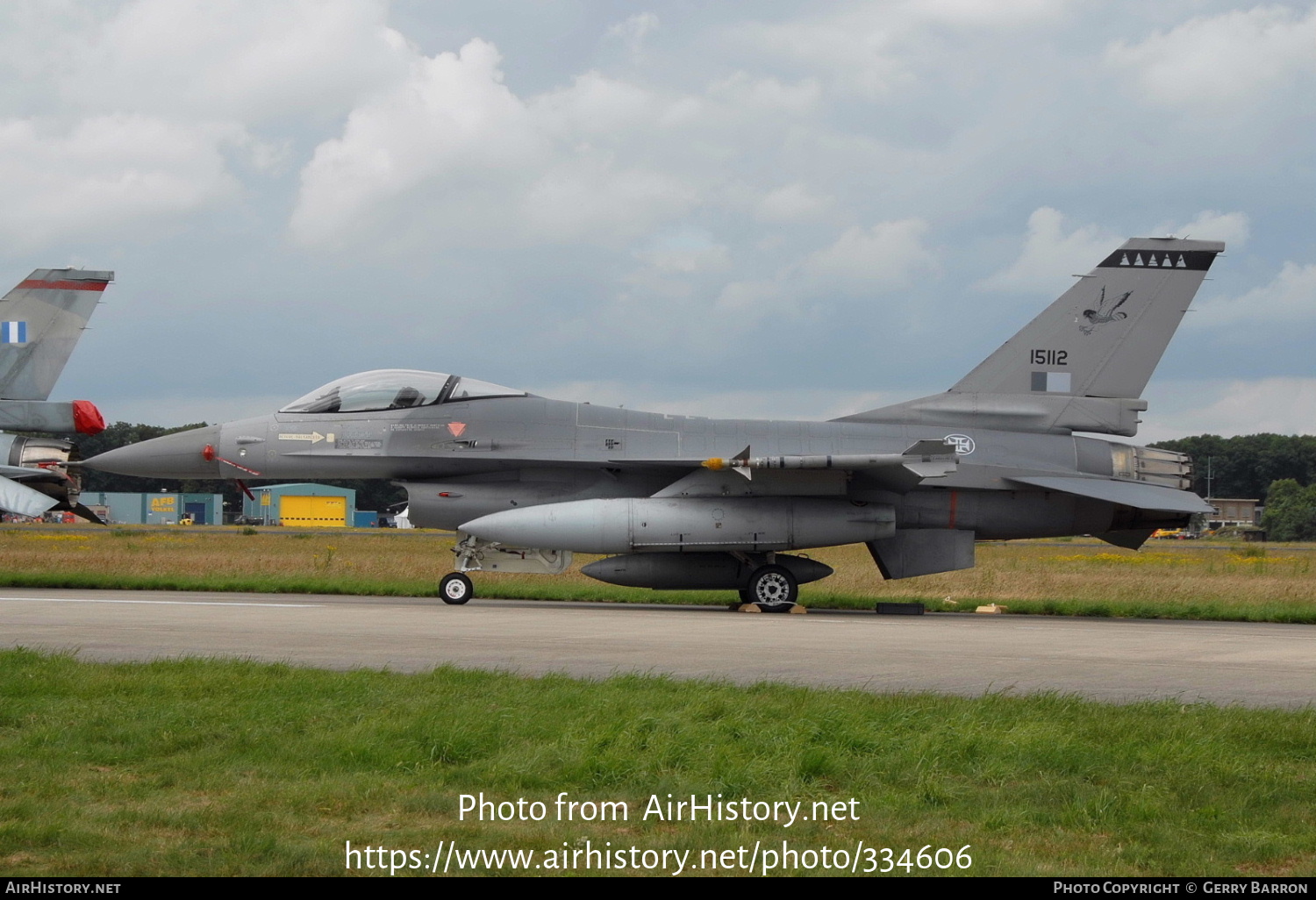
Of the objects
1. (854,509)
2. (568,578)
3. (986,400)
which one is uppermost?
(986,400)

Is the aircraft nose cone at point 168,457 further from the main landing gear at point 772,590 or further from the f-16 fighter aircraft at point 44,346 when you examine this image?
the main landing gear at point 772,590

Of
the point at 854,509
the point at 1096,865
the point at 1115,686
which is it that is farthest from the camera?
the point at 854,509

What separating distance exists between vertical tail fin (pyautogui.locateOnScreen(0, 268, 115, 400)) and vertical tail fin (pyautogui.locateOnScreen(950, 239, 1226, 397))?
48.2 feet

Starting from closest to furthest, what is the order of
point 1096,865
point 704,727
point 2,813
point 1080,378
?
point 1096,865 → point 2,813 → point 704,727 → point 1080,378

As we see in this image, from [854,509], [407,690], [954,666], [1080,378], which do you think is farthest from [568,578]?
[407,690]

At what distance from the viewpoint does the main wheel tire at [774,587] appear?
55.7 ft

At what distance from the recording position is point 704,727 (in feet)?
21.7

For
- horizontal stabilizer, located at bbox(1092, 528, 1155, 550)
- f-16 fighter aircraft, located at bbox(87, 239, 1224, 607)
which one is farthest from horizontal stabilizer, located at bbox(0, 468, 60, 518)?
horizontal stabilizer, located at bbox(1092, 528, 1155, 550)

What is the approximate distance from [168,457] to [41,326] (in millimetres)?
4118

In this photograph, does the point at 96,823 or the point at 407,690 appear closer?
the point at 96,823

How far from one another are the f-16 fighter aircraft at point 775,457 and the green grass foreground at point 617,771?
8682 millimetres

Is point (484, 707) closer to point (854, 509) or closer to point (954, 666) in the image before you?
point (954, 666)

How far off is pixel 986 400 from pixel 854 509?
2.94m

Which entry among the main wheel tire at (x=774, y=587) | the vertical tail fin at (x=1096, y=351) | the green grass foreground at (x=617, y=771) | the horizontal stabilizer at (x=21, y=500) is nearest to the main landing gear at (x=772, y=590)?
the main wheel tire at (x=774, y=587)
